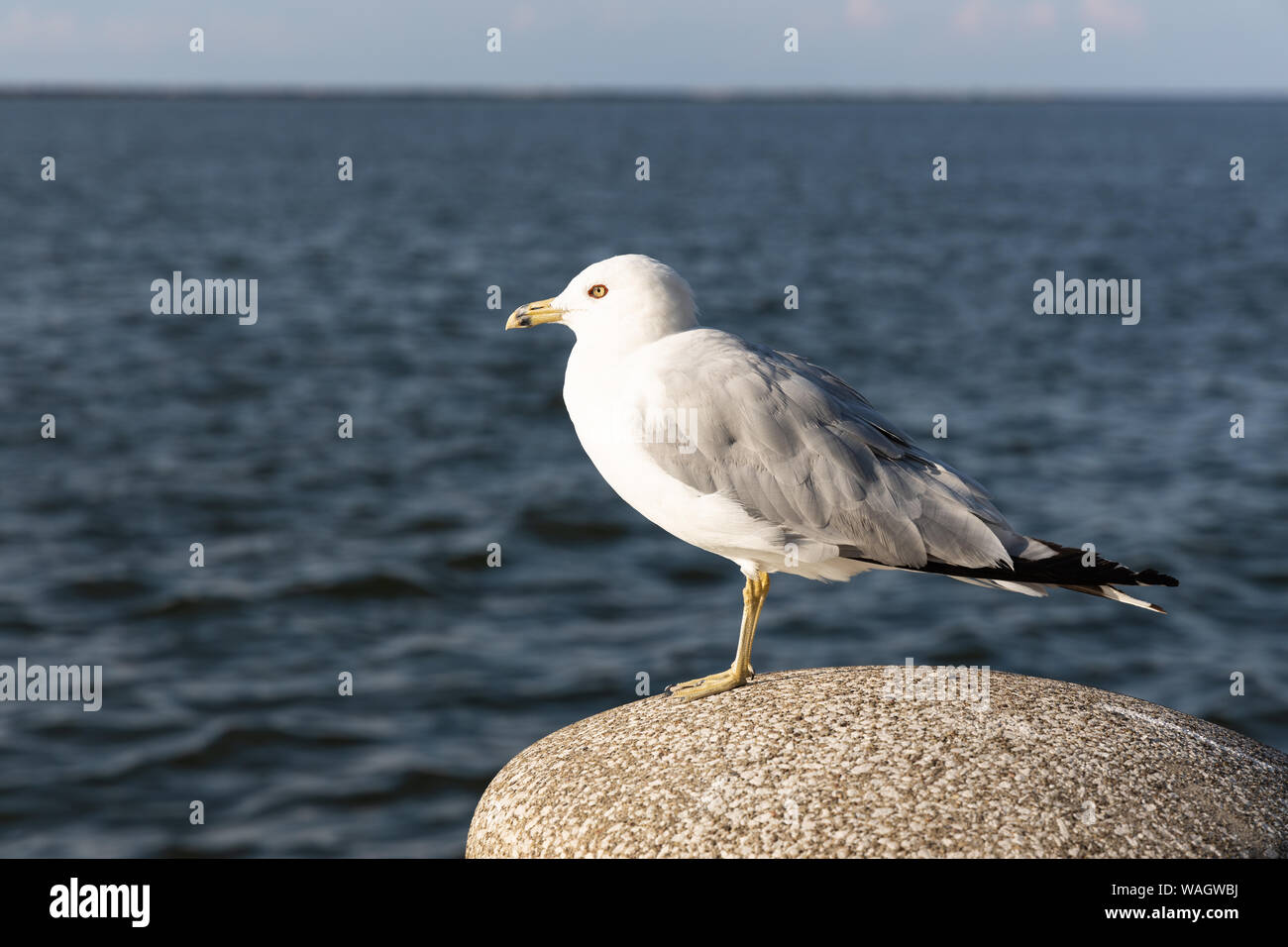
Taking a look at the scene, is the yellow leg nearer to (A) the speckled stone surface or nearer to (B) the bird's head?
(A) the speckled stone surface

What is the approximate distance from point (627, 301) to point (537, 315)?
0.59 meters

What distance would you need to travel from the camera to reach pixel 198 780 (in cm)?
1317

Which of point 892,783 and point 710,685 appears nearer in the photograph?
point 892,783

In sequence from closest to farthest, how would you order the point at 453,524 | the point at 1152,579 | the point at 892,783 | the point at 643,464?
the point at 1152,579, the point at 892,783, the point at 643,464, the point at 453,524

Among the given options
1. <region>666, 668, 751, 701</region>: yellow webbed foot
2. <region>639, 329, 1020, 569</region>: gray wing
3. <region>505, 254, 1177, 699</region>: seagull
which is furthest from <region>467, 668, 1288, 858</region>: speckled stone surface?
<region>639, 329, 1020, 569</region>: gray wing

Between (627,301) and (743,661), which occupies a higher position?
(627,301)

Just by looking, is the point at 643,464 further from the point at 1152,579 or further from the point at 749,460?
the point at 1152,579

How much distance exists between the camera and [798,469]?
6.41 m

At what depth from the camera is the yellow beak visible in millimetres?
6754

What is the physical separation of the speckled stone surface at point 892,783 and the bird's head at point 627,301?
80.3 inches

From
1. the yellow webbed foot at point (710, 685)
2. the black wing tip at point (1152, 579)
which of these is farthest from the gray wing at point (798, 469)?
the yellow webbed foot at point (710, 685)

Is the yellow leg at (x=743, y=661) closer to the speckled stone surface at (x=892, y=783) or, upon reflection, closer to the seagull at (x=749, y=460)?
the speckled stone surface at (x=892, y=783)

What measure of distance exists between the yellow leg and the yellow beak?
1730mm

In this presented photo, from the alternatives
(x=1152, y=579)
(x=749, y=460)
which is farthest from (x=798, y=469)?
(x=1152, y=579)
